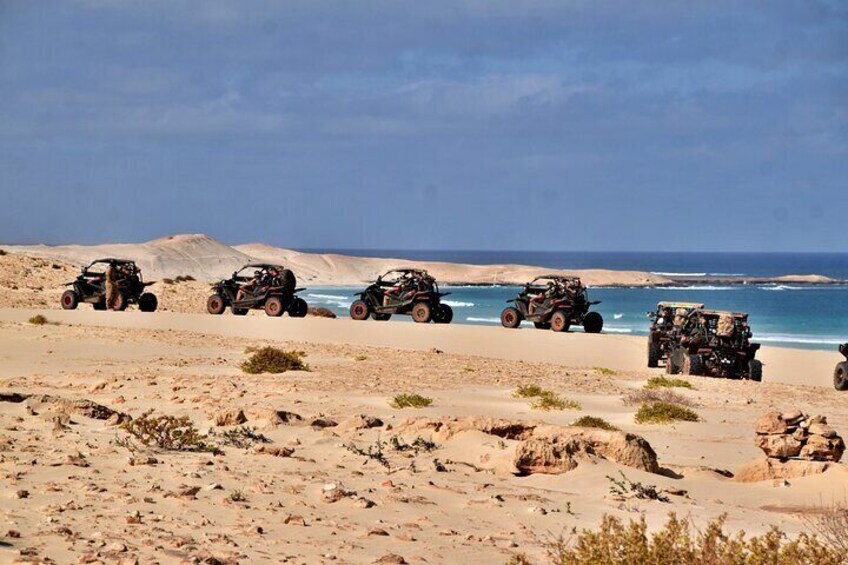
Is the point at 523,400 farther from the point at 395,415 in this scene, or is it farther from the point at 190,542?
the point at 190,542

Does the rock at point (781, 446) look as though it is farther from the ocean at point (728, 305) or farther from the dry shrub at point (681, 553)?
the ocean at point (728, 305)

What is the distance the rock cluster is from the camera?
10.4 meters

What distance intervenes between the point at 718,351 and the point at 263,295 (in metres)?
18.4

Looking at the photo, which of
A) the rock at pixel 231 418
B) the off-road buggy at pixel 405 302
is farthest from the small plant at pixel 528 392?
the off-road buggy at pixel 405 302

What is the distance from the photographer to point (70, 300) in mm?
36594

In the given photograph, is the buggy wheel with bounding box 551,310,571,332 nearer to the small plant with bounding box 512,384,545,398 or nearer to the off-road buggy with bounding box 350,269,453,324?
the off-road buggy with bounding box 350,269,453,324

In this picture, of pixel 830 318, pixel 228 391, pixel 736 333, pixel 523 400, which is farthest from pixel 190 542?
pixel 830 318

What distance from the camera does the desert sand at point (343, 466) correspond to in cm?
710

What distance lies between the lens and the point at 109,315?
33.6 meters

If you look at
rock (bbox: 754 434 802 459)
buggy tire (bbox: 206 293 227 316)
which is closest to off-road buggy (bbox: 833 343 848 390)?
rock (bbox: 754 434 802 459)

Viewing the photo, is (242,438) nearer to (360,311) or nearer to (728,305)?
(360,311)

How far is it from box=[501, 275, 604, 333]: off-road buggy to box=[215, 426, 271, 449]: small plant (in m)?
23.9

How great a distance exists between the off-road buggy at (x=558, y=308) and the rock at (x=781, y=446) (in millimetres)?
24096

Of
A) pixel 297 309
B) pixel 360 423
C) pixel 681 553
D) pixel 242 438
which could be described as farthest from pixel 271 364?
pixel 297 309
